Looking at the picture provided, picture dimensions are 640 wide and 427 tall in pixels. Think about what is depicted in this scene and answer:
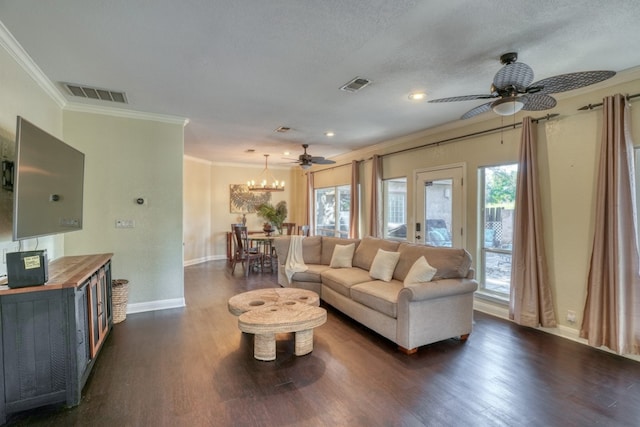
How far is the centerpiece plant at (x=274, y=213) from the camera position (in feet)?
28.5

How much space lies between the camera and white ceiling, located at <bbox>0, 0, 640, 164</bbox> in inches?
77.9

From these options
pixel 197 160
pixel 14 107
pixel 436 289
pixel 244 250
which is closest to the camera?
pixel 14 107

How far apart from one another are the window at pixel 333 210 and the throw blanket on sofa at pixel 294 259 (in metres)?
2.25

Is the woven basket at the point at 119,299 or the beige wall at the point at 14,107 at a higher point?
the beige wall at the point at 14,107

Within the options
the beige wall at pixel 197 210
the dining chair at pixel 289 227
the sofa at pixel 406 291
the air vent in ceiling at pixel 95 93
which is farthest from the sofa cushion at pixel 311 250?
the beige wall at pixel 197 210

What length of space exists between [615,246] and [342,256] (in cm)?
309

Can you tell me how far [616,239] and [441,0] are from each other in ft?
9.15

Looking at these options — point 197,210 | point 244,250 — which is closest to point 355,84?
point 244,250

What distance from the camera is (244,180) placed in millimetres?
8859

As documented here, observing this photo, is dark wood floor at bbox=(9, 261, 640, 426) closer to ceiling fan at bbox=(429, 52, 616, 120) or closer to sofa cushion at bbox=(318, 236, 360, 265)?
sofa cushion at bbox=(318, 236, 360, 265)

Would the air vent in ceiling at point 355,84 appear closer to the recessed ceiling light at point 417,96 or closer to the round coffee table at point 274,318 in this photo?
the recessed ceiling light at point 417,96

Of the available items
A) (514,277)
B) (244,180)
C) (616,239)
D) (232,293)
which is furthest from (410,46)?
(244,180)

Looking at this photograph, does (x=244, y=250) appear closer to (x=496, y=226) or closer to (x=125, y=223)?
(x=125, y=223)

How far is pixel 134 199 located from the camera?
416 cm
